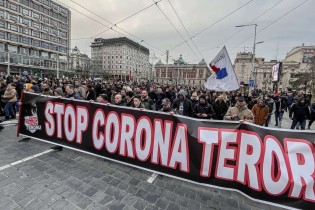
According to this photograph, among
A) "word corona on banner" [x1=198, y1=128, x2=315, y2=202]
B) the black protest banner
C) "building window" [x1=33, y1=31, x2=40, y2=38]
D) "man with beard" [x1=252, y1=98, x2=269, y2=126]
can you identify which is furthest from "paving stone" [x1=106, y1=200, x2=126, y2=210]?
"building window" [x1=33, y1=31, x2=40, y2=38]

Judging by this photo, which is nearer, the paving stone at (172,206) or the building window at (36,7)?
the paving stone at (172,206)

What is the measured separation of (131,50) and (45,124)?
11674 centimetres

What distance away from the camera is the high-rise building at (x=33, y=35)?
46469mm

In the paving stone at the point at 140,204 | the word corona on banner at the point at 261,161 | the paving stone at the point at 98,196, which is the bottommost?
the paving stone at the point at 140,204

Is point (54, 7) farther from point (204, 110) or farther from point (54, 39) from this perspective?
point (204, 110)

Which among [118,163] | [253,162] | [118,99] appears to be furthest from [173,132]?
[118,99]

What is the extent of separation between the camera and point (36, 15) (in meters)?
53.4

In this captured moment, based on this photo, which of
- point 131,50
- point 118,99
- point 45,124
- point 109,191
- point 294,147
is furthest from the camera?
point 131,50

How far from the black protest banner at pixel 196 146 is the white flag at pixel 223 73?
2991 millimetres

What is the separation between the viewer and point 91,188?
331cm

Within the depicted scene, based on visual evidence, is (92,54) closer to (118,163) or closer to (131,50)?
(131,50)

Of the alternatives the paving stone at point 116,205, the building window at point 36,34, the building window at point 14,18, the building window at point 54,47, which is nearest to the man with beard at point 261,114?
the paving stone at point 116,205

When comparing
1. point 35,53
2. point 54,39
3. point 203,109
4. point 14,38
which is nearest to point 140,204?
point 203,109

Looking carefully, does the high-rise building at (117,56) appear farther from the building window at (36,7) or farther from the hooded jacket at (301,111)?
the hooded jacket at (301,111)
